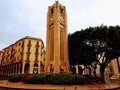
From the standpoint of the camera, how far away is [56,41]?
95.4ft

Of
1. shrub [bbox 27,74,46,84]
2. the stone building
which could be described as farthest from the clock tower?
the stone building

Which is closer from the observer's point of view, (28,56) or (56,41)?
(56,41)

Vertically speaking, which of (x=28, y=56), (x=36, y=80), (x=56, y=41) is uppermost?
(x=56, y=41)

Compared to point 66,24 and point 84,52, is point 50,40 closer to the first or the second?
point 66,24

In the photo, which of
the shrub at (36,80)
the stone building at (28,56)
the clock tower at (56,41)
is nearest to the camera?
the shrub at (36,80)

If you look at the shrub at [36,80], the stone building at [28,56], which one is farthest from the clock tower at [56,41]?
the stone building at [28,56]

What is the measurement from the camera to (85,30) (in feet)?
91.6

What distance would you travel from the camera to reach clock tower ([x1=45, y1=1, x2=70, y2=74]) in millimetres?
28209

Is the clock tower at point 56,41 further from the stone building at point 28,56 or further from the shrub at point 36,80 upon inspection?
the stone building at point 28,56

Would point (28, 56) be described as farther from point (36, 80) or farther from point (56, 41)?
point (36, 80)

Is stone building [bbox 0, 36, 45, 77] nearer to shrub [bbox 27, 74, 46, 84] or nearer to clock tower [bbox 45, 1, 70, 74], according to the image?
clock tower [bbox 45, 1, 70, 74]

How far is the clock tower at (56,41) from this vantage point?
28209mm

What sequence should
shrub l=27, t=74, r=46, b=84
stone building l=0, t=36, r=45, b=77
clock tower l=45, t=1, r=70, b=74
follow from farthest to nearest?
stone building l=0, t=36, r=45, b=77 < clock tower l=45, t=1, r=70, b=74 < shrub l=27, t=74, r=46, b=84

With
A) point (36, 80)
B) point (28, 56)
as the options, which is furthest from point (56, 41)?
point (28, 56)
